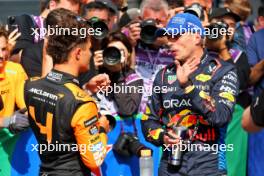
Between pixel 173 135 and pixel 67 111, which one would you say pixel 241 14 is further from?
pixel 67 111

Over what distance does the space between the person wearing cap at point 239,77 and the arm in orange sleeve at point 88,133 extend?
7.28 feet

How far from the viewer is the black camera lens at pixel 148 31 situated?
20.2 ft

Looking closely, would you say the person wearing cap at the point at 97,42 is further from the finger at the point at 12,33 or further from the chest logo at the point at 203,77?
the chest logo at the point at 203,77

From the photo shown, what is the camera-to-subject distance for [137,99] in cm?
605

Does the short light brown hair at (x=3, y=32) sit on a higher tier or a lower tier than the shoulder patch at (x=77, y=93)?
higher

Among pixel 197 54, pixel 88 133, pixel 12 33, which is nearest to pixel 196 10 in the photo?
pixel 197 54

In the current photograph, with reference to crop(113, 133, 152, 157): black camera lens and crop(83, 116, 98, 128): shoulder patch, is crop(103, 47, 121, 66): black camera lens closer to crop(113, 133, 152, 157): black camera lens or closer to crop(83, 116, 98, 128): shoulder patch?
crop(113, 133, 152, 157): black camera lens

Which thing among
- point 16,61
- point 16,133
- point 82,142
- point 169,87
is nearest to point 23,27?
point 16,61

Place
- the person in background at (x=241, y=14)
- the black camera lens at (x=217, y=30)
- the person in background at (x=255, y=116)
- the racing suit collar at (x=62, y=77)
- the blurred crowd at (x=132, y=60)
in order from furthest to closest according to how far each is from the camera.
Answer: the person in background at (x=241, y=14) → the black camera lens at (x=217, y=30) → the blurred crowd at (x=132, y=60) → the racing suit collar at (x=62, y=77) → the person in background at (x=255, y=116)

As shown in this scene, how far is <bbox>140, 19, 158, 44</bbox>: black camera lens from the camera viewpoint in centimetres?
617

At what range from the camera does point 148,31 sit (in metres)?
6.21

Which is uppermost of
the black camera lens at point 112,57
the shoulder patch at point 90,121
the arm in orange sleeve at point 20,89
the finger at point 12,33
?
the finger at point 12,33
